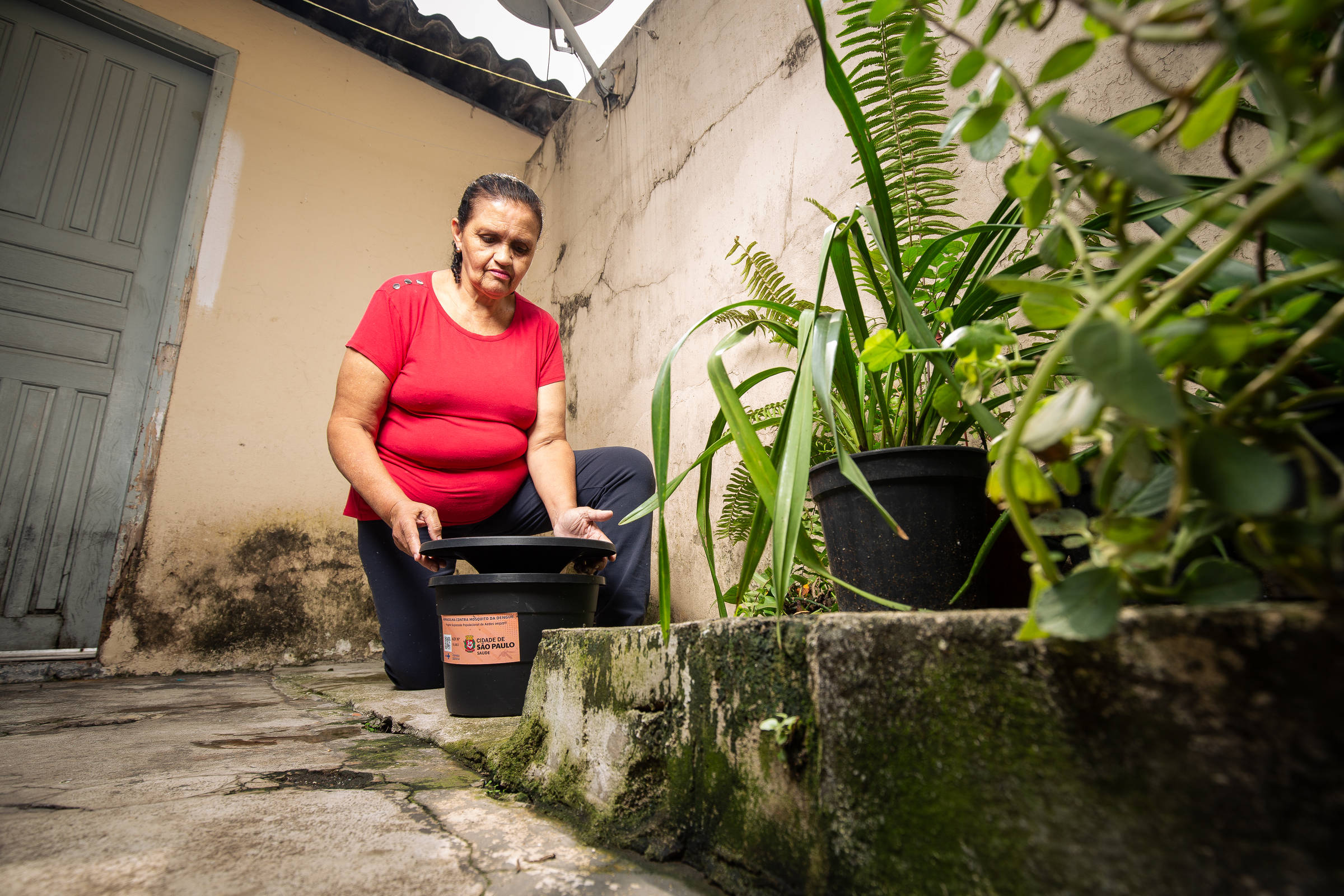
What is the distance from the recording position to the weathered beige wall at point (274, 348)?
2602 mm

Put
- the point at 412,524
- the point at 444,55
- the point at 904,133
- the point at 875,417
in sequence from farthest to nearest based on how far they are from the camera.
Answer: the point at 444,55 < the point at 412,524 < the point at 904,133 < the point at 875,417

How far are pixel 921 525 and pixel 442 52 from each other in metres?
3.62

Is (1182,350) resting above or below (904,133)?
below

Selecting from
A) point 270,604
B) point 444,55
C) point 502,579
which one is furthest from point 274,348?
point 502,579

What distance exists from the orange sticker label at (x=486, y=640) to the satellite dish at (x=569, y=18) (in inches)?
94.6

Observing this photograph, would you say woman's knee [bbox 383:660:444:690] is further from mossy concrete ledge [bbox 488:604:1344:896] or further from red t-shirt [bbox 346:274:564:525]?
mossy concrete ledge [bbox 488:604:1344:896]

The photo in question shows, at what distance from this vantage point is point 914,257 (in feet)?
3.33

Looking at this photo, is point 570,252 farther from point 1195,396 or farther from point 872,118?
point 1195,396

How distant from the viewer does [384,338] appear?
5.60 ft

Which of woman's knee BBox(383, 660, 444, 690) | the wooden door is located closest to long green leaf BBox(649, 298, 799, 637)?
woman's knee BBox(383, 660, 444, 690)

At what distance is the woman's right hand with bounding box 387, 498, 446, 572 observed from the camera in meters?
1.38

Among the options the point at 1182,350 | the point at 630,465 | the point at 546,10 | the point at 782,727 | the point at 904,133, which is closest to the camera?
the point at 1182,350

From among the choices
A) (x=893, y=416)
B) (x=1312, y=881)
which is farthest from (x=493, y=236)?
(x=1312, y=881)

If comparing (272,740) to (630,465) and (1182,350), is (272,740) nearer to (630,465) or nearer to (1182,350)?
(630,465)
